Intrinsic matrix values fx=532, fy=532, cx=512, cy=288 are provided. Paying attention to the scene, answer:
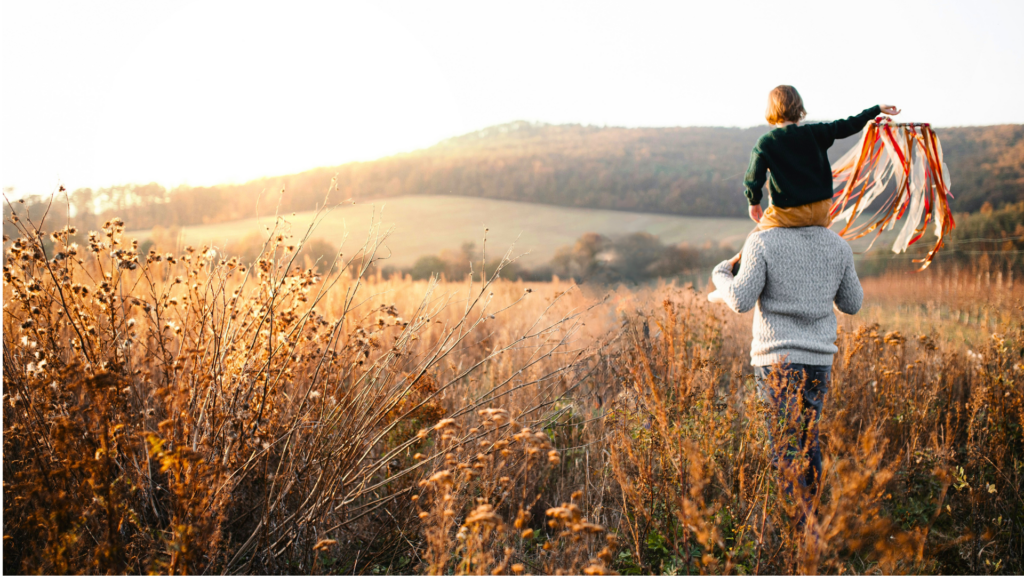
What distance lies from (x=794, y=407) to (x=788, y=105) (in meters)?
1.36

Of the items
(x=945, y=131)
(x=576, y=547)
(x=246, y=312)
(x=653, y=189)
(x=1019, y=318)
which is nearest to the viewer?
(x=576, y=547)

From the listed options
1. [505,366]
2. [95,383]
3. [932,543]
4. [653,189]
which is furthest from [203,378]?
[653,189]

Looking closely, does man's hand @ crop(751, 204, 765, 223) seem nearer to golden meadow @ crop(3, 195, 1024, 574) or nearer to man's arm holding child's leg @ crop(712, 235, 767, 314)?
man's arm holding child's leg @ crop(712, 235, 767, 314)

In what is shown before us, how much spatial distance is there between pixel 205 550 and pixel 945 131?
1936cm

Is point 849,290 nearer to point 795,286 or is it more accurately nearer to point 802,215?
point 795,286

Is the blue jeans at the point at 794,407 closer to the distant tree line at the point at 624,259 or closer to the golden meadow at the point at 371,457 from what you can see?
the golden meadow at the point at 371,457

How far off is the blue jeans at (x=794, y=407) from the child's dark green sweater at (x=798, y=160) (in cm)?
78

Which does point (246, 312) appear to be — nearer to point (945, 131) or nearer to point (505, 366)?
point (505, 366)

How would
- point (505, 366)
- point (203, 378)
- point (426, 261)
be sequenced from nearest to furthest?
1. point (203, 378)
2. point (505, 366)
3. point (426, 261)

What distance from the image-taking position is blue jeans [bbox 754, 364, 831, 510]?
2.09 m

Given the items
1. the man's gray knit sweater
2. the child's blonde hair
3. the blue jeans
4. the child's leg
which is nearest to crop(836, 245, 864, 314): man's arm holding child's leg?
the man's gray knit sweater

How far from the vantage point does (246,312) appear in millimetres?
2527

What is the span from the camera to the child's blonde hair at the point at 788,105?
2.44 meters

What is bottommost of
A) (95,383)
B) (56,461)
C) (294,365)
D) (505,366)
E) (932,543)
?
(932,543)
